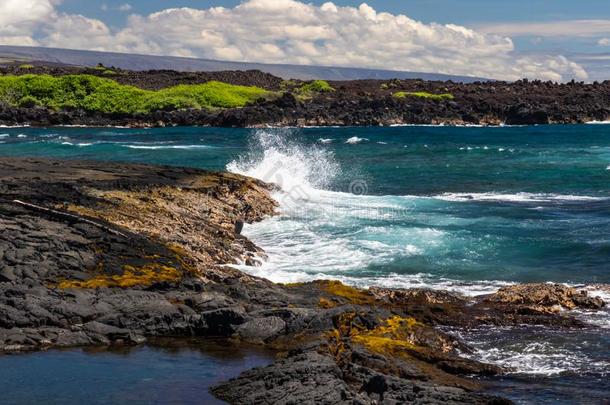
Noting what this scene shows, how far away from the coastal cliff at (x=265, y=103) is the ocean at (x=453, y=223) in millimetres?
A: 23670

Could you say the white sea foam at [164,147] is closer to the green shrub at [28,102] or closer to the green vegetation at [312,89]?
the green shrub at [28,102]

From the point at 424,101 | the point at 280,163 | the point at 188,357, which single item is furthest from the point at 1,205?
the point at 424,101

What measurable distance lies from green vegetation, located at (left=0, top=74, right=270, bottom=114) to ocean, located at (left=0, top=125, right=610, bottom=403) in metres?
28.1

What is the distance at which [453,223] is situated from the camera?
26641 mm

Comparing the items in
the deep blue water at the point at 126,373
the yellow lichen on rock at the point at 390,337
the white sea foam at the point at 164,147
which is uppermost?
the yellow lichen on rock at the point at 390,337

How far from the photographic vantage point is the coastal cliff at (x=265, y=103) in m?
83.6

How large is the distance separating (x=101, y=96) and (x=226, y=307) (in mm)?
79480

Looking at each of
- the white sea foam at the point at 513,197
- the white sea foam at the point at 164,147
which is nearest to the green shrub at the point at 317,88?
the white sea foam at the point at 164,147

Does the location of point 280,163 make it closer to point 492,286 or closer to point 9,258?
point 492,286

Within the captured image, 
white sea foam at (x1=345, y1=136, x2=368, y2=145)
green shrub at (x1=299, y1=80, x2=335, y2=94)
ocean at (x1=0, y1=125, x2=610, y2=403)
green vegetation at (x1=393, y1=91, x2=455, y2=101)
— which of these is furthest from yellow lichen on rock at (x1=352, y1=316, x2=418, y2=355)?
green shrub at (x1=299, y1=80, x2=335, y2=94)

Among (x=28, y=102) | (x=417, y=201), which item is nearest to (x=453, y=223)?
(x=417, y=201)

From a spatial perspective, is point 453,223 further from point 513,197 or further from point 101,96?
point 101,96

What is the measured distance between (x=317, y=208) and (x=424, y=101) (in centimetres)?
7211

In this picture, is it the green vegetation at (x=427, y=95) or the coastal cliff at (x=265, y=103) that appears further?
the green vegetation at (x=427, y=95)
